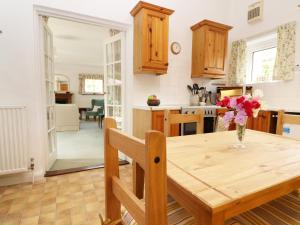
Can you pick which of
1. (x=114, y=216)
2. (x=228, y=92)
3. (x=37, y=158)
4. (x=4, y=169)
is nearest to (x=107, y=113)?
(x=37, y=158)

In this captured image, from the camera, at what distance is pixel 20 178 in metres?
2.02

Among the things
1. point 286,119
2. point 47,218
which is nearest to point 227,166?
point 286,119

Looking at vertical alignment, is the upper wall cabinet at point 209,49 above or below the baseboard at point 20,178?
above

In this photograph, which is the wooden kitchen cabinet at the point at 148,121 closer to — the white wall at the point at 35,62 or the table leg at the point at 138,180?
the white wall at the point at 35,62

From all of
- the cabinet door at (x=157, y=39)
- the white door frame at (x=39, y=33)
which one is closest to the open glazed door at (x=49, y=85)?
the white door frame at (x=39, y=33)

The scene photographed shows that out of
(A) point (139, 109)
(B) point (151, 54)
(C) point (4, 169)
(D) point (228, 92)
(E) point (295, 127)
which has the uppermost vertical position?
(B) point (151, 54)

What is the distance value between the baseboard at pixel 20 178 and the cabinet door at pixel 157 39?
1.89 meters

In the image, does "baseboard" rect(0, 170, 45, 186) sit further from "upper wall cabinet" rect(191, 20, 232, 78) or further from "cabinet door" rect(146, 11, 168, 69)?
"upper wall cabinet" rect(191, 20, 232, 78)

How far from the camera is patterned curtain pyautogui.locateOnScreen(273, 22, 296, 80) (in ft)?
8.29

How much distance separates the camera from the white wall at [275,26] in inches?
100

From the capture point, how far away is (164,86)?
2924 mm

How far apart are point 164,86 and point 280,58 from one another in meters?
1.76

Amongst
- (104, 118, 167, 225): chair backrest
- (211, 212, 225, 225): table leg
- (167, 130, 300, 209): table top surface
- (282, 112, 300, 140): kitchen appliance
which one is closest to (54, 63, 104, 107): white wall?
(282, 112, 300, 140): kitchen appliance

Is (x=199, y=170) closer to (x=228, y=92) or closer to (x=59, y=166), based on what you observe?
(x=59, y=166)
